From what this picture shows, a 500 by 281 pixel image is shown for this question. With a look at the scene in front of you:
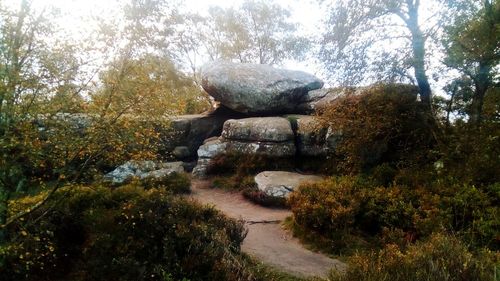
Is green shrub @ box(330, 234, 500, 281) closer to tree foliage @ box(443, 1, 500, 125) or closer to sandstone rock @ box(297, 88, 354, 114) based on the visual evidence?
tree foliage @ box(443, 1, 500, 125)

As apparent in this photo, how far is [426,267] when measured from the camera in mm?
5289

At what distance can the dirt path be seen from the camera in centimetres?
782

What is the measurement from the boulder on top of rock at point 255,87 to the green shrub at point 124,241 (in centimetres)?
1008

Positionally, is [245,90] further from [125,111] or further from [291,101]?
[125,111]

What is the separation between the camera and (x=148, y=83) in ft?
18.1

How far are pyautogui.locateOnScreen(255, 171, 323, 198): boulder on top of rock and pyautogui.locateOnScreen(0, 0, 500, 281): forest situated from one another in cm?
31

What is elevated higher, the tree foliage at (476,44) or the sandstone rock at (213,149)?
the tree foliage at (476,44)

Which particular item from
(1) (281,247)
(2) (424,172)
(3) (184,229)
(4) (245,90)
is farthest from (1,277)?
(4) (245,90)

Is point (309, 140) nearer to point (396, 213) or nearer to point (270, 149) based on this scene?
point (270, 149)

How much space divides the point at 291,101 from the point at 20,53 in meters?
14.0

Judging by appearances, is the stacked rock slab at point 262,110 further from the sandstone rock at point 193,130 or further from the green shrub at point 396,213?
the green shrub at point 396,213

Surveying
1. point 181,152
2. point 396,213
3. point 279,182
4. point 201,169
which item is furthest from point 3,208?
point 181,152

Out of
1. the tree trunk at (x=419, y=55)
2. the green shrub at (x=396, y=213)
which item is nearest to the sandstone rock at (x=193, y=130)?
the green shrub at (x=396, y=213)

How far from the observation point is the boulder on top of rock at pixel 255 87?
57.2 feet
